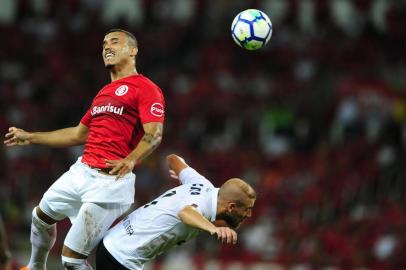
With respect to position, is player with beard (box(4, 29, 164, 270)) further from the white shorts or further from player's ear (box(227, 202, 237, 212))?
player's ear (box(227, 202, 237, 212))

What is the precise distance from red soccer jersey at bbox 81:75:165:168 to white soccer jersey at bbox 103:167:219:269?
0.49 meters

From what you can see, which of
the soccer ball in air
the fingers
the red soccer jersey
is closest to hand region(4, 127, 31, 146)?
the red soccer jersey

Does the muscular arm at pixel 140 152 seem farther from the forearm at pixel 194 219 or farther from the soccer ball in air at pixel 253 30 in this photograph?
the soccer ball in air at pixel 253 30

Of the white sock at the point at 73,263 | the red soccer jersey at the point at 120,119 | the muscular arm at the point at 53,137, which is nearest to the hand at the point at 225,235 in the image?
the red soccer jersey at the point at 120,119

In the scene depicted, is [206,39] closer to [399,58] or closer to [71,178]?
[399,58]

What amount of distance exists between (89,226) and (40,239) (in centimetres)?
64

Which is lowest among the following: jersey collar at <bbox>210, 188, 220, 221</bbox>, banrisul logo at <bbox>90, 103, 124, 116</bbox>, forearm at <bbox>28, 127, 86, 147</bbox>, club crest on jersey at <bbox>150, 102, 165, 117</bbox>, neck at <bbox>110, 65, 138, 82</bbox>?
jersey collar at <bbox>210, 188, 220, 221</bbox>

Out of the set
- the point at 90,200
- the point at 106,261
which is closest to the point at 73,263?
the point at 106,261

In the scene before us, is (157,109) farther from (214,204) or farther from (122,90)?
(214,204)

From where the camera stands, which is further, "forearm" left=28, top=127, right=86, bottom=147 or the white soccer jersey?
"forearm" left=28, top=127, right=86, bottom=147

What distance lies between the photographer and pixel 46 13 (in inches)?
731

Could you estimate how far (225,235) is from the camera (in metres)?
6.14

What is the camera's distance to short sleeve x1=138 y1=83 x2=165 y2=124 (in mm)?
7055

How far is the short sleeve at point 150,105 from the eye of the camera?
23.1ft
